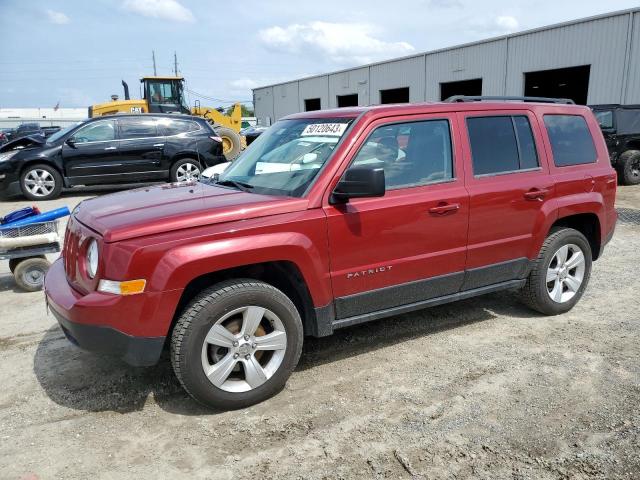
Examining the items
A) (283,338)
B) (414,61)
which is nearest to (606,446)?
(283,338)

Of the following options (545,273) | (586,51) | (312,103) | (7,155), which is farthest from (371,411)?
(312,103)

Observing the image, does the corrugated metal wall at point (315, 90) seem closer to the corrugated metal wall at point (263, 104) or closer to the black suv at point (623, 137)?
the corrugated metal wall at point (263, 104)

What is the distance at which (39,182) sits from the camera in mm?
11242

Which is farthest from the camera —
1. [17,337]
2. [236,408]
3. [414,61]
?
[414,61]

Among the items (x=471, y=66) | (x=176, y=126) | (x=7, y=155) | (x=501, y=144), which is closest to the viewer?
(x=501, y=144)

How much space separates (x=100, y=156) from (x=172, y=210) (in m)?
9.28

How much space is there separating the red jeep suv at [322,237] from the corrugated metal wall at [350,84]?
28.3 metres

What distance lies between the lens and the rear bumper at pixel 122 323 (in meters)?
2.88

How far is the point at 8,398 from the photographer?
341 cm

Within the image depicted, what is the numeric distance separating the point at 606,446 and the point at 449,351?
1336 millimetres

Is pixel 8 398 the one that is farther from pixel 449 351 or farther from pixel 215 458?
pixel 449 351

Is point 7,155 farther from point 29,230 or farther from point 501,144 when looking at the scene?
point 501,144

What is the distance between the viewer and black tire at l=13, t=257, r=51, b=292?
217 inches

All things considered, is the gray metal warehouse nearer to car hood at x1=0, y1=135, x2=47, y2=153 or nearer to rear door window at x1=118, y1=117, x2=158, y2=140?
rear door window at x1=118, y1=117, x2=158, y2=140
